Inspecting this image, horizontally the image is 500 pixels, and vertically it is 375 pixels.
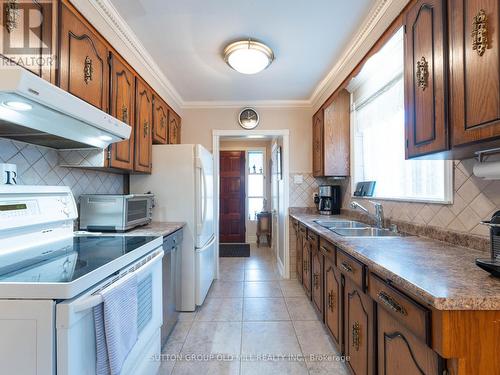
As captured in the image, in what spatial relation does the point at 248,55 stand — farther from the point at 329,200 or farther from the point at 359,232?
the point at 329,200

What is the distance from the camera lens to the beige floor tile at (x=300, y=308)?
93.6 inches

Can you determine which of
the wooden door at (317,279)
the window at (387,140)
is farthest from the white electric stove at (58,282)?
the window at (387,140)

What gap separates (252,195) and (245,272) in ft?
7.97

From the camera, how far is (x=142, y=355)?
1.34 metres

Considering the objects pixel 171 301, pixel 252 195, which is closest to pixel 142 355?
pixel 171 301

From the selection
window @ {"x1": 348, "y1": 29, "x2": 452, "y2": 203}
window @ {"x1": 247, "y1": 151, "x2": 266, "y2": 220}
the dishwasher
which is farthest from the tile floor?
window @ {"x1": 247, "y1": 151, "x2": 266, "y2": 220}

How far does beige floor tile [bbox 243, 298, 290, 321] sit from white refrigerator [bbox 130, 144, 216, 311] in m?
0.48

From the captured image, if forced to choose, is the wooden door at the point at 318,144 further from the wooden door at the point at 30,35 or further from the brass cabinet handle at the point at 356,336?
the wooden door at the point at 30,35

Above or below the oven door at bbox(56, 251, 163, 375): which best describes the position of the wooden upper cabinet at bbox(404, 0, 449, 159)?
above

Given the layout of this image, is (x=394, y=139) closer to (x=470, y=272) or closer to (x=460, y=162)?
(x=460, y=162)

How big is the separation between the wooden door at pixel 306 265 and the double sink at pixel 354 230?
32 cm

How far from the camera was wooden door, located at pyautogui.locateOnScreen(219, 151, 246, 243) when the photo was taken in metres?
5.68

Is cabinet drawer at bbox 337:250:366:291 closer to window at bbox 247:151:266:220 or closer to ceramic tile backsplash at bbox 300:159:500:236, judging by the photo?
ceramic tile backsplash at bbox 300:159:500:236

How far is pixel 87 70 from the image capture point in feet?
5.20
